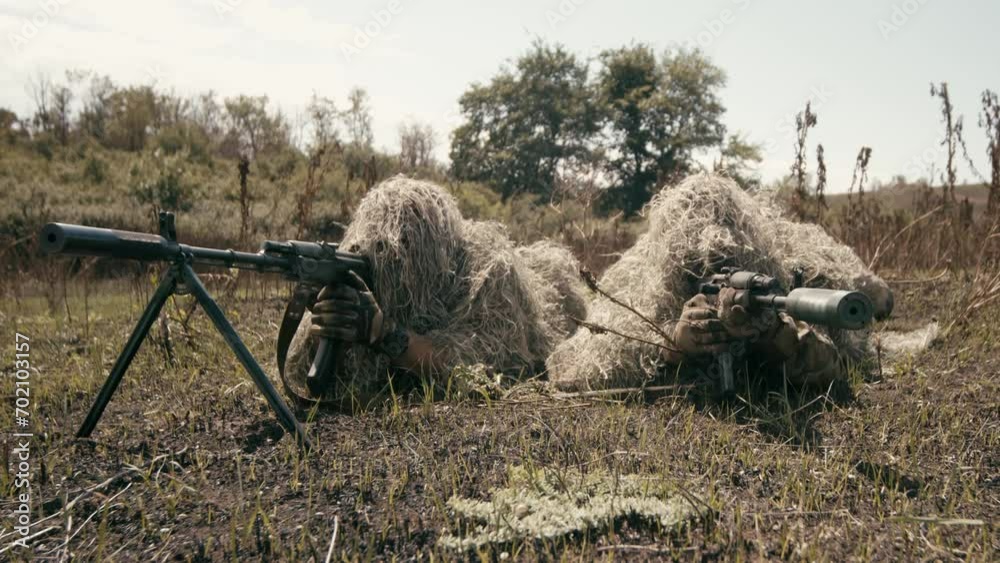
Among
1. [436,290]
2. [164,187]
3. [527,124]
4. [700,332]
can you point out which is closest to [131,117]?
[164,187]

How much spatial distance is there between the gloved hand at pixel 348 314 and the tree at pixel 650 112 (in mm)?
21275

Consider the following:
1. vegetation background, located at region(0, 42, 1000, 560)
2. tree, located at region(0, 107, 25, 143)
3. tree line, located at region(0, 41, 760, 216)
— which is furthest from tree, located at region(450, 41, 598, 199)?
vegetation background, located at region(0, 42, 1000, 560)

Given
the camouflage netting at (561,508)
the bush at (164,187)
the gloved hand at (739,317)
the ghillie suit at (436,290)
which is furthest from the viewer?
the bush at (164,187)

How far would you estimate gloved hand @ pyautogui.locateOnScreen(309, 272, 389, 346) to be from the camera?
338 centimetres

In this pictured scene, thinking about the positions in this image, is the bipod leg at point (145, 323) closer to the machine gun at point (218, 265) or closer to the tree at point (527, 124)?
the machine gun at point (218, 265)

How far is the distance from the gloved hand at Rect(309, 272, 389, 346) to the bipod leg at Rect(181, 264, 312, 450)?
2.17 feet

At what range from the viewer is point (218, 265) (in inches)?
111

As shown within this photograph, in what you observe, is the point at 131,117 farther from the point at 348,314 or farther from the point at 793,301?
the point at 793,301

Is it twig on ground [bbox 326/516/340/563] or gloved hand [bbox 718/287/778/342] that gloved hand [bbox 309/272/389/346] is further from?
gloved hand [bbox 718/287/778/342]

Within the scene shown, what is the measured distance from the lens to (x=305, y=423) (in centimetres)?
315

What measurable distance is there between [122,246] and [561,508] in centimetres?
181

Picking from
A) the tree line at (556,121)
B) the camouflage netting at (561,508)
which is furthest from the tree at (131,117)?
the camouflage netting at (561,508)

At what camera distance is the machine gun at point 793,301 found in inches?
93.9

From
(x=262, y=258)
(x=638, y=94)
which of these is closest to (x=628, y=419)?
(x=262, y=258)
